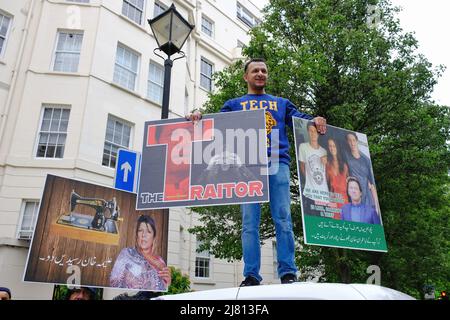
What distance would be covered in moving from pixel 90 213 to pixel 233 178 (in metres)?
1.67

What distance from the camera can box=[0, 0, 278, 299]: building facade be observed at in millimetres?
12047

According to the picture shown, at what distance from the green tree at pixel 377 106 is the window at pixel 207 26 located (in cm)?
1176

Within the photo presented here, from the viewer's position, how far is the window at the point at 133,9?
16.3 m

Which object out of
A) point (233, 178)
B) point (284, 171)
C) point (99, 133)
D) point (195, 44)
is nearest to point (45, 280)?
point (233, 178)

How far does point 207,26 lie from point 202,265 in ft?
47.2

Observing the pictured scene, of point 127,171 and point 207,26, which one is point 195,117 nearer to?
point 127,171

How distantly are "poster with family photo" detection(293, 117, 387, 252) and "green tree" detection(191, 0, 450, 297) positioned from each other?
571cm

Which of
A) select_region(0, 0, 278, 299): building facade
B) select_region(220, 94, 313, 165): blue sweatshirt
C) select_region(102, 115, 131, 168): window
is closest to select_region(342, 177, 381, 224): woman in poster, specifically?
select_region(220, 94, 313, 165): blue sweatshirt

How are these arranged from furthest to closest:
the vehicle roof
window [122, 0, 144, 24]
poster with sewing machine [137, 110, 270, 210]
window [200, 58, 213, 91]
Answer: window [200, 58, 213, 91] → window [122, 0, 144, 24] → poster with sewing machine [137, 110, 270, 210] → the vehicle roof

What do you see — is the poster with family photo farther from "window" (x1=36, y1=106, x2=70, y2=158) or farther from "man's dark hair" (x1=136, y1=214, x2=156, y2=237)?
"window" (x1=36, y1=106, x2=70, y2=158)

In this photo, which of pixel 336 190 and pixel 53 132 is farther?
pixel 53 132

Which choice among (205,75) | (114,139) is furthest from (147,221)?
(205,75)

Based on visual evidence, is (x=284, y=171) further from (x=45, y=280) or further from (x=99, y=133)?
(x=99, y=133)

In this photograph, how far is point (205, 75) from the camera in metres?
21.5
